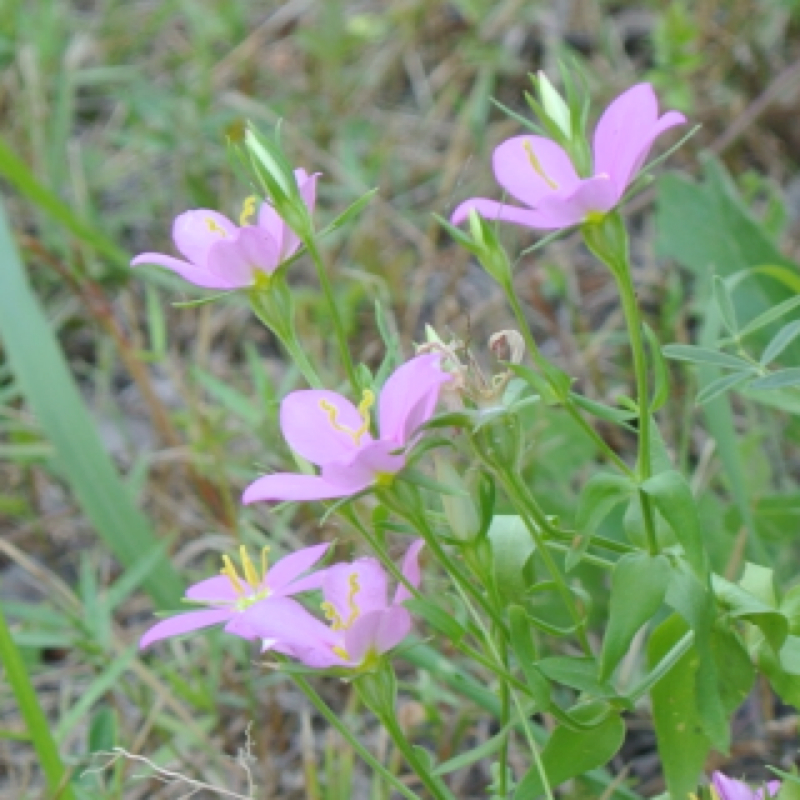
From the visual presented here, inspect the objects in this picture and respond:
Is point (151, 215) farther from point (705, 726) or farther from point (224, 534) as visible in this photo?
point (705, 726)

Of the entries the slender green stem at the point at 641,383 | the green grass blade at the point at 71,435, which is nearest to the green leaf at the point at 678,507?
the slender green stem at the point at 641,383

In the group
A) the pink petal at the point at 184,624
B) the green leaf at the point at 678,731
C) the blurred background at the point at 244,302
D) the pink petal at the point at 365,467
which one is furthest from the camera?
the blurred background at the point at 244,302

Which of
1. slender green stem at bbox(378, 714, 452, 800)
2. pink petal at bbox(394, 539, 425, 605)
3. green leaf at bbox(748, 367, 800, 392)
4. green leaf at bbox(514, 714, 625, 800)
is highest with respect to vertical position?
pink petal at bbox(394, 539, 425, 605)

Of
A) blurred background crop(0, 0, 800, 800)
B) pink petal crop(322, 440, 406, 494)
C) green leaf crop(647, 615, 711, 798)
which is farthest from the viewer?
blurred background crop(0, 0, 800, 800)

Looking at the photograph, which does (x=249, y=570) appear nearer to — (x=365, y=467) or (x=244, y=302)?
(x=365, y=467)

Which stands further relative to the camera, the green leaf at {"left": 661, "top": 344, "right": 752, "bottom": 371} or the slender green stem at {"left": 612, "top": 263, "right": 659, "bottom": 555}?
the green leaf at {"left": 661, "top": 344, "right": 752, "bottom": 371}

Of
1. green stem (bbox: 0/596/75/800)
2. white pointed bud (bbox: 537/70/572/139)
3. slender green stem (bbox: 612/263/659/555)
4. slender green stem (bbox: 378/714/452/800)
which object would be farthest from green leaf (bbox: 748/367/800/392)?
green stem (bbox: 0/596/75/800)

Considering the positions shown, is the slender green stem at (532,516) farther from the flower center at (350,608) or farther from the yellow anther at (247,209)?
the yellow anther at (247,209)

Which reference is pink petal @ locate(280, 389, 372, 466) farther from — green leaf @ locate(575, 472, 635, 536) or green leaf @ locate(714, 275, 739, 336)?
green leaf @ locate(714, 275, 739, 336)
